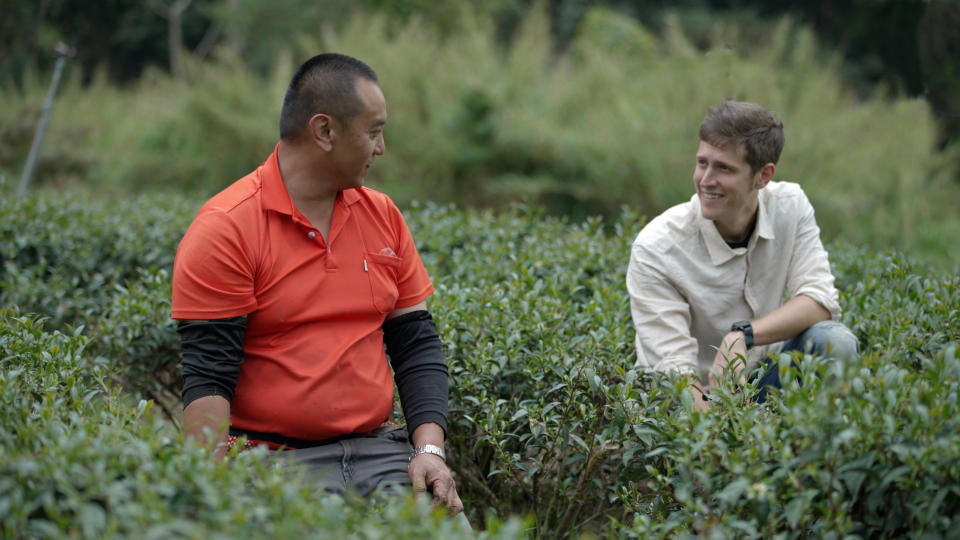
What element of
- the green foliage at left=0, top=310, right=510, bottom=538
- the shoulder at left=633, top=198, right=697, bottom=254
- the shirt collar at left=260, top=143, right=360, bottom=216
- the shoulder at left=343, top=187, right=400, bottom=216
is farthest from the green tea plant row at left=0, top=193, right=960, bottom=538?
the shirt collar at left=260, top=143, right=360, bottom=216

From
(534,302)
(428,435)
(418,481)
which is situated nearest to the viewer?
(418,481)

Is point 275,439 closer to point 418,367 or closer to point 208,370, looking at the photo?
point 208,370

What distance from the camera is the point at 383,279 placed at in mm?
2586

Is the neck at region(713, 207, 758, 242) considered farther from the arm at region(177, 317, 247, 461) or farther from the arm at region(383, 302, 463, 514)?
the arm at region(177, 317, 247, 461)

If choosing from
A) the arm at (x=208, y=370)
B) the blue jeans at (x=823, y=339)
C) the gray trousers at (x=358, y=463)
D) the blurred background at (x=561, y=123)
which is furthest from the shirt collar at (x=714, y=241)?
the blurred background at (x=561, y=123)

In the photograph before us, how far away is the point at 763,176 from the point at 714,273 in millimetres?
406

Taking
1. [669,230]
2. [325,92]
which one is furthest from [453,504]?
[669,230]

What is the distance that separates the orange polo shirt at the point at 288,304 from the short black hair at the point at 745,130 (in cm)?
138

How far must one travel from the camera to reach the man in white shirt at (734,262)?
3004 mm

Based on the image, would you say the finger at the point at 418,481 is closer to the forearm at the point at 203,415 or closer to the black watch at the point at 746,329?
the forearm at the point at 203,415

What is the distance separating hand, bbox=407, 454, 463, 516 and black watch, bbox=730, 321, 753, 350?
120cm

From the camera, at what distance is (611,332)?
121 inches

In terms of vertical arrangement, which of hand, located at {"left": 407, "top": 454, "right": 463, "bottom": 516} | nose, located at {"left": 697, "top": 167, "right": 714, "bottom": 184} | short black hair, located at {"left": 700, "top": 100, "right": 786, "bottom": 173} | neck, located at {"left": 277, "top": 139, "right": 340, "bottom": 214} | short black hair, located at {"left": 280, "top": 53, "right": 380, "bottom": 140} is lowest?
hand, located at {"left": 407, "top": 454, "right": 463, "bottom": 516}

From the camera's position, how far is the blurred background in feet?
27.5
